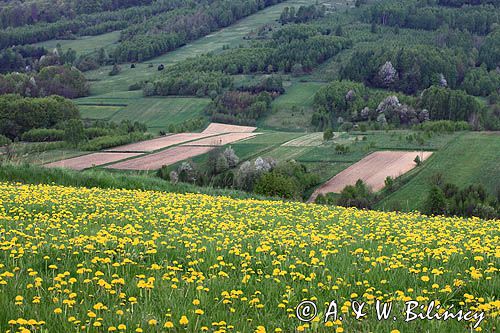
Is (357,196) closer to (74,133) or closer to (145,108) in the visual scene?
(74,133)

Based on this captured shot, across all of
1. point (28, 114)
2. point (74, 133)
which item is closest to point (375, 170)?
point (74, 133)

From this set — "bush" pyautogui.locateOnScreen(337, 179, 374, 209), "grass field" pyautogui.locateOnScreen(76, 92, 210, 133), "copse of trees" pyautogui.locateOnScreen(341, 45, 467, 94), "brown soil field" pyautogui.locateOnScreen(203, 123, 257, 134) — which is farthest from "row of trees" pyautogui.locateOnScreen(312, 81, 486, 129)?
"bush" pyautogui.locateOnScreen(337, 179, 374, 209)

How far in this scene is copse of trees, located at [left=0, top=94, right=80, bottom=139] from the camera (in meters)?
114

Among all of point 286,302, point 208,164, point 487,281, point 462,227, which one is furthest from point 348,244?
point 208,164

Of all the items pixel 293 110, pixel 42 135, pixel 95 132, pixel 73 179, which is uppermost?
pixel 73 179

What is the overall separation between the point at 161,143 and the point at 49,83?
77633mm

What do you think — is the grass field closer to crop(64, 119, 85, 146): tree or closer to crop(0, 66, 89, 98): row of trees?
crop(0, 66, 89, 98): row of trees

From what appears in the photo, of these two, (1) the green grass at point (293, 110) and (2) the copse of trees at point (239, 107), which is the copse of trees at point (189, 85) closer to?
(2) the copse of trees at point (239, 107)

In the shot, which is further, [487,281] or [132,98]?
[132,98]

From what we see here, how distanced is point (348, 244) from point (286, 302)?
3.80m

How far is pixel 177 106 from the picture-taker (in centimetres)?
14112

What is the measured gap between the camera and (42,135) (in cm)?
10875

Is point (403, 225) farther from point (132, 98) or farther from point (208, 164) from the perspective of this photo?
point (132, 98)

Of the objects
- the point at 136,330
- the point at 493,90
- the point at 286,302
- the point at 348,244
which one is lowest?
the point at 493,90
